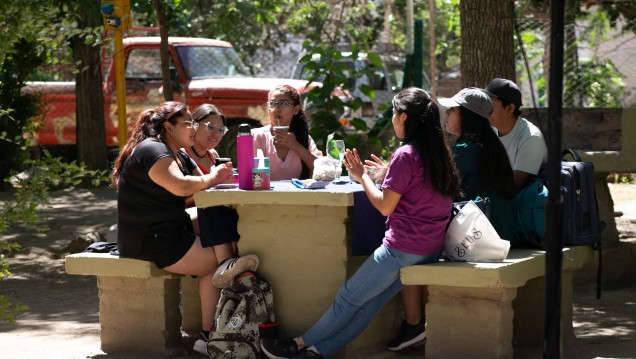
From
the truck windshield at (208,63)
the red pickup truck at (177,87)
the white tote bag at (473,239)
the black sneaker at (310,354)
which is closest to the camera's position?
the white tote bag at (473,239)

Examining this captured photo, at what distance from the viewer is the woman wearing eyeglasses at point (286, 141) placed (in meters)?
6.62

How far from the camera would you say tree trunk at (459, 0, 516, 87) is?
7.80 meters

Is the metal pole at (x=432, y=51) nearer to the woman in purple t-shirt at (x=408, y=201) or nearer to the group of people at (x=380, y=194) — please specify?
the group of people at (x=380, y=194)

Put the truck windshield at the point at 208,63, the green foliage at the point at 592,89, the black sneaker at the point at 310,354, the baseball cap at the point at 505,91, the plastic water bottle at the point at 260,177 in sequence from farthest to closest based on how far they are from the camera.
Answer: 1. the truck windshield at the point at 208,63
2. the green foliage at the point at 592,89
3. the baseball cap at the point at 505,91
4. the plastic water bottle at the point at 260,177
5. the black sneaker at the point at 310,354

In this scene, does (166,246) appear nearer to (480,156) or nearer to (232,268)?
(232,268)

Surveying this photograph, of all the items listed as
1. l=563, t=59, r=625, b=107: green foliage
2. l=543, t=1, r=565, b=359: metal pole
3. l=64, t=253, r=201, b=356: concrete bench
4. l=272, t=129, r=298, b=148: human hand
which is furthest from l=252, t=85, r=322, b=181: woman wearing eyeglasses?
l=563, t=59, r=625, b=107: green foliage

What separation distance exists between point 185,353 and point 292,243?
0.91 meters

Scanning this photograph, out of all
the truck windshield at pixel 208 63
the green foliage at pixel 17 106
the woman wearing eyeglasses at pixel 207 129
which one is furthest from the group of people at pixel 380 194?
the truck windshield at pixel 208 63

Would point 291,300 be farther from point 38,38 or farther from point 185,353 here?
point 38,38

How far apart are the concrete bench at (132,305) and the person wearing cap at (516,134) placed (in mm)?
1992

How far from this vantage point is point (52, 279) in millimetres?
8602

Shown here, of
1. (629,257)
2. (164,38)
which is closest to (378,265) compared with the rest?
(629,257)

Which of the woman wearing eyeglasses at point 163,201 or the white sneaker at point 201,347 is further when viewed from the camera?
the white sneaker at point 201,347

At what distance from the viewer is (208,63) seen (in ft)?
44.4
